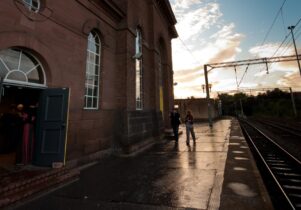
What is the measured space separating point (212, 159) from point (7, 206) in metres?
6.14

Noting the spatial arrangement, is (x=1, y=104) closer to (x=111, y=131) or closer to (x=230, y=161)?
(x=111, y=131)

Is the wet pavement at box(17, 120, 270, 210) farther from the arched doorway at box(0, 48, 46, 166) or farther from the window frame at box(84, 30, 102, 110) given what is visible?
the window frame at box(84, 30, 102, 110)

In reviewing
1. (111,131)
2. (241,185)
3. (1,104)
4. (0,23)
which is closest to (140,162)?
(111,131)

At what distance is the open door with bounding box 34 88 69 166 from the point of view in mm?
5406

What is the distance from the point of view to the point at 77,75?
22.0ft

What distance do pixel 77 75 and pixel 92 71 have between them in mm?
1234

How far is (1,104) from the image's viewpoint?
7.90m

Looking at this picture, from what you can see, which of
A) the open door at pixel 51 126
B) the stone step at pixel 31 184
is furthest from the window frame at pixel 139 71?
the stone step at pixel 31 184

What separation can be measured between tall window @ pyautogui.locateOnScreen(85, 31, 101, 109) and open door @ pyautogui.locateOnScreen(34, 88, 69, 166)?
1.80 meters

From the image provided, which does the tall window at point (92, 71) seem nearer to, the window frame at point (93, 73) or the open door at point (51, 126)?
the window frame at point (93, 73)

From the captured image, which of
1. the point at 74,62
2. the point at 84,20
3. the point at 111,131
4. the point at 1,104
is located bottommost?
the point at 111,131

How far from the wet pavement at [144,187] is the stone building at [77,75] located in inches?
49.5

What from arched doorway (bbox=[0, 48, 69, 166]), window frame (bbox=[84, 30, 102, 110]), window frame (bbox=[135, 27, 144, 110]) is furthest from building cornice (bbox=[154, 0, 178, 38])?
arched doorway (bbox=[0, 48, 69, 166])

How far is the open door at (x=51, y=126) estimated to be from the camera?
17.7ft
